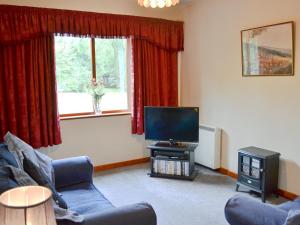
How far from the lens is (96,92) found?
431cm

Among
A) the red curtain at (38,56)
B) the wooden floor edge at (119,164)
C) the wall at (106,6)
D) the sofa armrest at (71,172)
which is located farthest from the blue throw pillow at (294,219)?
the wall at (106,6)

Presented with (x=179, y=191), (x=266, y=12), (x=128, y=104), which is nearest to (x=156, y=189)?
(x=179, y=191)

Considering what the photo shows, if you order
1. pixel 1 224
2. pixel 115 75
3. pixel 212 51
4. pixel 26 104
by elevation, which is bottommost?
pixel 1 224

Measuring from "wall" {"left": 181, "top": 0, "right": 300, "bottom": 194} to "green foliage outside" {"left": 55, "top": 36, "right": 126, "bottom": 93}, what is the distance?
1185 mm

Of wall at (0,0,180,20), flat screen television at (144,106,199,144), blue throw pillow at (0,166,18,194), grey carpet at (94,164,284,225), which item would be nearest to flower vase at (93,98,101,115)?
flat screen television at (144,106,199,144)

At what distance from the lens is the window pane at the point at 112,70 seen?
4.42m

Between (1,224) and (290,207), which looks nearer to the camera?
(1,224)

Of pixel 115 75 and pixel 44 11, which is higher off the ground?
pixel 44 11

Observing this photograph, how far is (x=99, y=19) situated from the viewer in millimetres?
4102

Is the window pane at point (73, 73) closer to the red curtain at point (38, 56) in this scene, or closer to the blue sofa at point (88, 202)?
the red curtain at point (38, 56)

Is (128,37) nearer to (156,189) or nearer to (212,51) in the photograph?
(212,51)

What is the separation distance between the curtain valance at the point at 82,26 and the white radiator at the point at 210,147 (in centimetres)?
148

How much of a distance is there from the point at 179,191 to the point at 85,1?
286cm

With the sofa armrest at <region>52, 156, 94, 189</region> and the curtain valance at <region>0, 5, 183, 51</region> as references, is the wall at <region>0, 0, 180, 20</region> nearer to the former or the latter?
the curtain valance at <region>0, 5, 183, 51</region>
